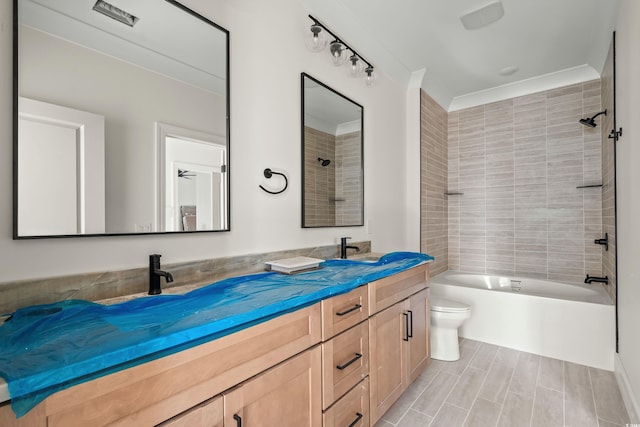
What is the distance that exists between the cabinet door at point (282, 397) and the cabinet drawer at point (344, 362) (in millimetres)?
50

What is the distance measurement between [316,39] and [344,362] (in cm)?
183

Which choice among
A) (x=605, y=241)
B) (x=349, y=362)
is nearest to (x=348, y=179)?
(x=349, y=362)

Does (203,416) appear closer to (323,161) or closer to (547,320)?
(323,161)

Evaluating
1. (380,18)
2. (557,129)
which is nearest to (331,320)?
(380,18)

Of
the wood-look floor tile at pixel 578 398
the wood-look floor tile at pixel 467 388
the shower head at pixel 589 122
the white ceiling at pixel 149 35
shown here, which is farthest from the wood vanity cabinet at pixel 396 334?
the shower head at pixel 589 122

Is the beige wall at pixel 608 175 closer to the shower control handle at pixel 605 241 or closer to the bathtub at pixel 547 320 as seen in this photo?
the shower control handle at pixel 605 241

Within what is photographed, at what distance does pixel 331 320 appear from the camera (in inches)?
49.8

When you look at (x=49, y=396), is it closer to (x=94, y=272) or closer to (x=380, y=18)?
(x=94, y=272)

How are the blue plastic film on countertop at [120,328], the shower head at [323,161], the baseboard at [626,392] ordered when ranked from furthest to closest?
the shower head at [323,161]
the baseboard at [626,392]
the blue plastic film on countertop at [120,328]

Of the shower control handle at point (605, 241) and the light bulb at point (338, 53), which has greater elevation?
the light bulb at point (338, 53)

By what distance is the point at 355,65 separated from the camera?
2.18 metres

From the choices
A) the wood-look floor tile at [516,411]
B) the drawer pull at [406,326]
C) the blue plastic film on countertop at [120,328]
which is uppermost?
the blue plastic film on countertop at [120,328]

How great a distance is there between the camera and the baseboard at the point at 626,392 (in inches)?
64.5

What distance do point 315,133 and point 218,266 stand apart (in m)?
1.09
